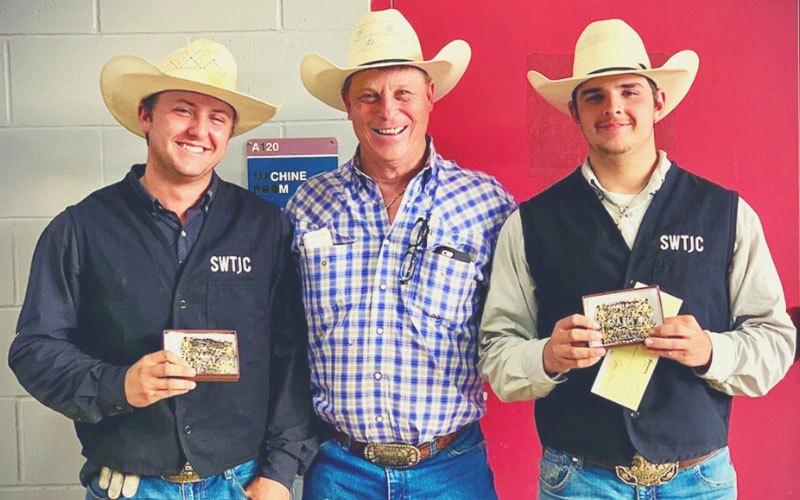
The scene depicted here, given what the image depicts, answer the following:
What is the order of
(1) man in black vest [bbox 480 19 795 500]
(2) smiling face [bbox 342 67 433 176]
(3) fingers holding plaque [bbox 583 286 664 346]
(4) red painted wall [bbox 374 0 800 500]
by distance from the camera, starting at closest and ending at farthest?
1. (3) fingers holding plaque [bbox 583 286 664 346]
2. (1) man in black vest [bbox 480 19 795 500]
3. (2) smiling face [bbox 342 67 433 176]
4. (4) red painted wall [bbox 374 0 800 500]

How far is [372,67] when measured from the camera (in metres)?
2.12

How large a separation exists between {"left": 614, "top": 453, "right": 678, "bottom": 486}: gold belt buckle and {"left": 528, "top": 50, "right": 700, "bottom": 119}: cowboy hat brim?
0.92m

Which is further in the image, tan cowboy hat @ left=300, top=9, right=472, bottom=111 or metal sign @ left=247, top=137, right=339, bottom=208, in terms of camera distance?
metal sign @ left=247, top=137, right=339, bottom=208

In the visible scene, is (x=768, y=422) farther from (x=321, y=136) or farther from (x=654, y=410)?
(x=321, y=136)

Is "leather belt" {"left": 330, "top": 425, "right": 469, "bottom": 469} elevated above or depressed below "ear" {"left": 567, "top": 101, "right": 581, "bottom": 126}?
below

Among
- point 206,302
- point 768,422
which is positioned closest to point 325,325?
point 206,302

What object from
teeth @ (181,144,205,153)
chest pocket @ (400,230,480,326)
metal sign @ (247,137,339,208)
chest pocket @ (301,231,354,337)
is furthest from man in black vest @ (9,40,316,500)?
metal sign @ (247,137,339,208)

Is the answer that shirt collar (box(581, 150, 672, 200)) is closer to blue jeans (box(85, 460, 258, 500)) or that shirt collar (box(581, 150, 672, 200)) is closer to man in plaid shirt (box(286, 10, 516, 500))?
man in plaid shirt (box(286, 10, 516, 500))

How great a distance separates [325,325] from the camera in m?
2.08

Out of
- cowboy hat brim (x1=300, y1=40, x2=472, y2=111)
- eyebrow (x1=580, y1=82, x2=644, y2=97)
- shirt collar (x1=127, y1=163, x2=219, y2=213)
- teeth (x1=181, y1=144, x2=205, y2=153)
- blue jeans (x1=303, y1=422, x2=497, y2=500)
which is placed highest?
cowboy hat brim (x1=300, y1=40, x2=472, y2=111)

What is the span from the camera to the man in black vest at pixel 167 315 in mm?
1788

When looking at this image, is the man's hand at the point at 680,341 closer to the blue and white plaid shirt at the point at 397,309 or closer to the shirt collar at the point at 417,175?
the blue and white plaid shirt at the point at 397,309

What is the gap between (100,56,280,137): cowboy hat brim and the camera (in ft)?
6.24

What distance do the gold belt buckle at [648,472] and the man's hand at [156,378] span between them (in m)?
1.07
